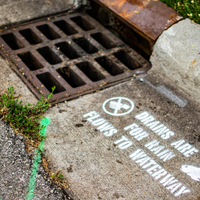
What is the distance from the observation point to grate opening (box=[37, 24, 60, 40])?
412cm

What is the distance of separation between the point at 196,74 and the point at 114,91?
0.85 m

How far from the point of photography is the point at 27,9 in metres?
4.12

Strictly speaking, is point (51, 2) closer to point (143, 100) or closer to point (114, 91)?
point (114, 91)

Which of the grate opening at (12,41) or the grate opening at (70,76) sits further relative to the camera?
the grate opening at (12,41)

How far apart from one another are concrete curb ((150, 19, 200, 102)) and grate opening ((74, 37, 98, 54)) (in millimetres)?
847

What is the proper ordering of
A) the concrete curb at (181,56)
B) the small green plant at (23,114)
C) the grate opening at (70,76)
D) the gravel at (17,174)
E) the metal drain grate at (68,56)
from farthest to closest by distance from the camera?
the grate opening at (70,76) → the metal drain grate at (68,56) → the concrete curb at (181,56) → the small green plant at (23,114) → the gravel at (17,174)

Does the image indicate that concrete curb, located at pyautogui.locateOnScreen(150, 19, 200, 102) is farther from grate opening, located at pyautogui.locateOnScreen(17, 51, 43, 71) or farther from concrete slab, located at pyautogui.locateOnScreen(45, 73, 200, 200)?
grate opening, located at pyautogui.locateOnScreen(17, 51, 43, 71)

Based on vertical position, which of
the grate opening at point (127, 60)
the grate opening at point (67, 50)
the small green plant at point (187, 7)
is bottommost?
the grate opening at point (67, 50)

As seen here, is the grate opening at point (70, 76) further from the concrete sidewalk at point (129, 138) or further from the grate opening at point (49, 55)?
the concrete sidewalk at point (129, 138)

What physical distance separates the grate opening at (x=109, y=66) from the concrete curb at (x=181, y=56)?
44 centimetres

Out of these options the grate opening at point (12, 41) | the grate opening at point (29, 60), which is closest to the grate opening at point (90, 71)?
the grate opening at point (29, 60)

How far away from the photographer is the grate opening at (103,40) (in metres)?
3.97

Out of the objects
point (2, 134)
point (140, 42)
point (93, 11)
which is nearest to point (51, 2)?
point (93, 11)

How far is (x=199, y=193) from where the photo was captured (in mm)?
2244
